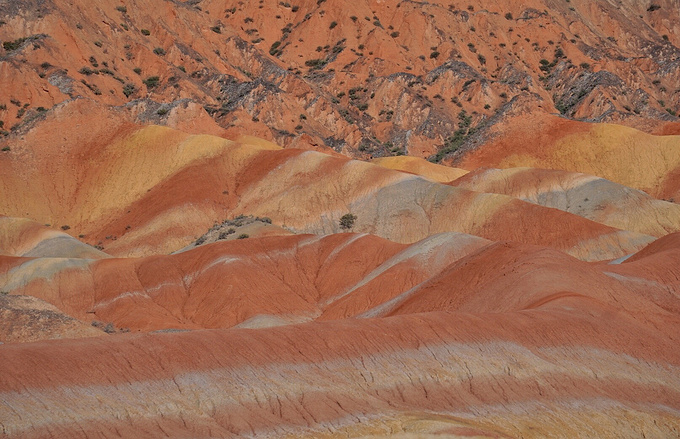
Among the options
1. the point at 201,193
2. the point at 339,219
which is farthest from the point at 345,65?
the point at 339,219

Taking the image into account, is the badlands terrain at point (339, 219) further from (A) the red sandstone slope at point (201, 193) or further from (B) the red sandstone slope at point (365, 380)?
(A) the red sandstone slope at point (201, 193)

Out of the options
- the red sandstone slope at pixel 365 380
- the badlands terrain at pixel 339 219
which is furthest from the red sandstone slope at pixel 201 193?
the red sandstone slope at pixel 365 380

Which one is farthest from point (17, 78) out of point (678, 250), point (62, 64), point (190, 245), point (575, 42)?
point (575, 42)

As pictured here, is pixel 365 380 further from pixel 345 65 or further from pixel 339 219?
pixel 345 65

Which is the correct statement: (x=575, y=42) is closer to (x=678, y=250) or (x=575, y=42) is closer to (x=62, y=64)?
(x=62, y=64)

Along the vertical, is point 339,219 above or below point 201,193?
below

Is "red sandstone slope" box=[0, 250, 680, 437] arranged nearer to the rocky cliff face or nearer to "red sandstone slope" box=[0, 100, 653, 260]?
"red sandstone slope" box=[0, 100, 653, 260]
